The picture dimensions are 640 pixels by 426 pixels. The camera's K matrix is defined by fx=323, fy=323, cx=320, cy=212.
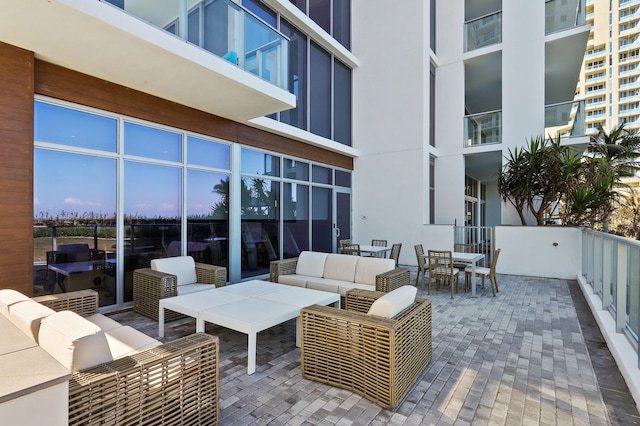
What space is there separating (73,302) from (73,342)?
6.95ft

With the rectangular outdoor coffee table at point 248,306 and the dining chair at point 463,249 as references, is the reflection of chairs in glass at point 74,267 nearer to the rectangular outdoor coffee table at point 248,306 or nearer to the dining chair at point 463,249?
the rectangular outdoor coffee table at point 248,306

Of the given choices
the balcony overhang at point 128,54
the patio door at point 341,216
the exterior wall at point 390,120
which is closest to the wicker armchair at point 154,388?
the balcony overhang at point 128,54

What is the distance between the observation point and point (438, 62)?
37.2 ft

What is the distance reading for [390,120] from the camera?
10523 mm

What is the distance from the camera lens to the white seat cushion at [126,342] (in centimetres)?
242

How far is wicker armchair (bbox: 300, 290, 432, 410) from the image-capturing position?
250cm

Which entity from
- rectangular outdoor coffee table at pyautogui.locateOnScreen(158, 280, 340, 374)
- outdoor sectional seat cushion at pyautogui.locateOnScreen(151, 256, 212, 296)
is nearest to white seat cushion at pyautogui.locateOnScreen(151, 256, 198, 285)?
outdoor sectional seat cushion at pyautogui.locateOnScreen(151, 256, 212, 296)

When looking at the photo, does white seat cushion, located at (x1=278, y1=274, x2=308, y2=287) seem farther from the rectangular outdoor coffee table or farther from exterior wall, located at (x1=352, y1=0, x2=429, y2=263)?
exterior wall, located at (x1=352, y1=0, x2=429, y2=263)

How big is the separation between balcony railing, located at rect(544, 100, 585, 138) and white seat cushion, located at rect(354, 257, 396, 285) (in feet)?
26.1

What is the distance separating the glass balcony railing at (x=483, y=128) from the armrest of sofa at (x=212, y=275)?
912 cm

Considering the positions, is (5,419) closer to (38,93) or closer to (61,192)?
(61,192)

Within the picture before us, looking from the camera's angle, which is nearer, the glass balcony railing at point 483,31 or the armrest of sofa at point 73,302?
the armrest of sofa at point 73,302

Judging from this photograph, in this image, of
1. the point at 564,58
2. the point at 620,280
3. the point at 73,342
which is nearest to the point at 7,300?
the point at 73,342

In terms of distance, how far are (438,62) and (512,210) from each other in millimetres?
5672
